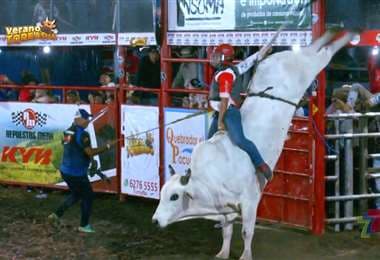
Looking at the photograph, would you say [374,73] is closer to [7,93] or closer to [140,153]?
[140,153]

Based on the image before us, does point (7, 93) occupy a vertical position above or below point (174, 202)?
above

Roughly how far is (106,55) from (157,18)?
272 cm

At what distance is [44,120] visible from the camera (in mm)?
12984

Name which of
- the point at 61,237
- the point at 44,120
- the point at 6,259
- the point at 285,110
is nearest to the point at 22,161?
the point at 44,120

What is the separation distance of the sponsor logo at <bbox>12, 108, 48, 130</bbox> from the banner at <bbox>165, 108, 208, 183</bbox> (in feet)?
8.38

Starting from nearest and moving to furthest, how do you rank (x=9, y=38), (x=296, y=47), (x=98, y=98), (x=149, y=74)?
(x=296, y=47) < (x=149, y=74) < (x=98, y=98) < (x=9, y=38)

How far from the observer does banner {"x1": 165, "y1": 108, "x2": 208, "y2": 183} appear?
10945 millimetres

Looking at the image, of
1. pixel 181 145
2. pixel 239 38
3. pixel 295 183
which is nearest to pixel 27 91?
pixel 181 145

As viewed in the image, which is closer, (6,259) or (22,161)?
(6,259)

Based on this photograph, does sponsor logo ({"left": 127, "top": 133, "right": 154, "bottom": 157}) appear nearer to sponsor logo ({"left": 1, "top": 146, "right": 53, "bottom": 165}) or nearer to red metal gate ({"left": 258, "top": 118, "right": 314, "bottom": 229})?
sponsor logo ({"left": 1, "top": 146, "right": 53, "bottom": 165})

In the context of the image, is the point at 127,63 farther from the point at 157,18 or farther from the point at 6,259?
the point at 6,259

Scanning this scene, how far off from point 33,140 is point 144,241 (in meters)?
4.15

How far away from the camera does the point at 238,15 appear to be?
10.5 m

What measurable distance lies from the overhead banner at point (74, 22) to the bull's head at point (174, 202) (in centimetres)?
365
